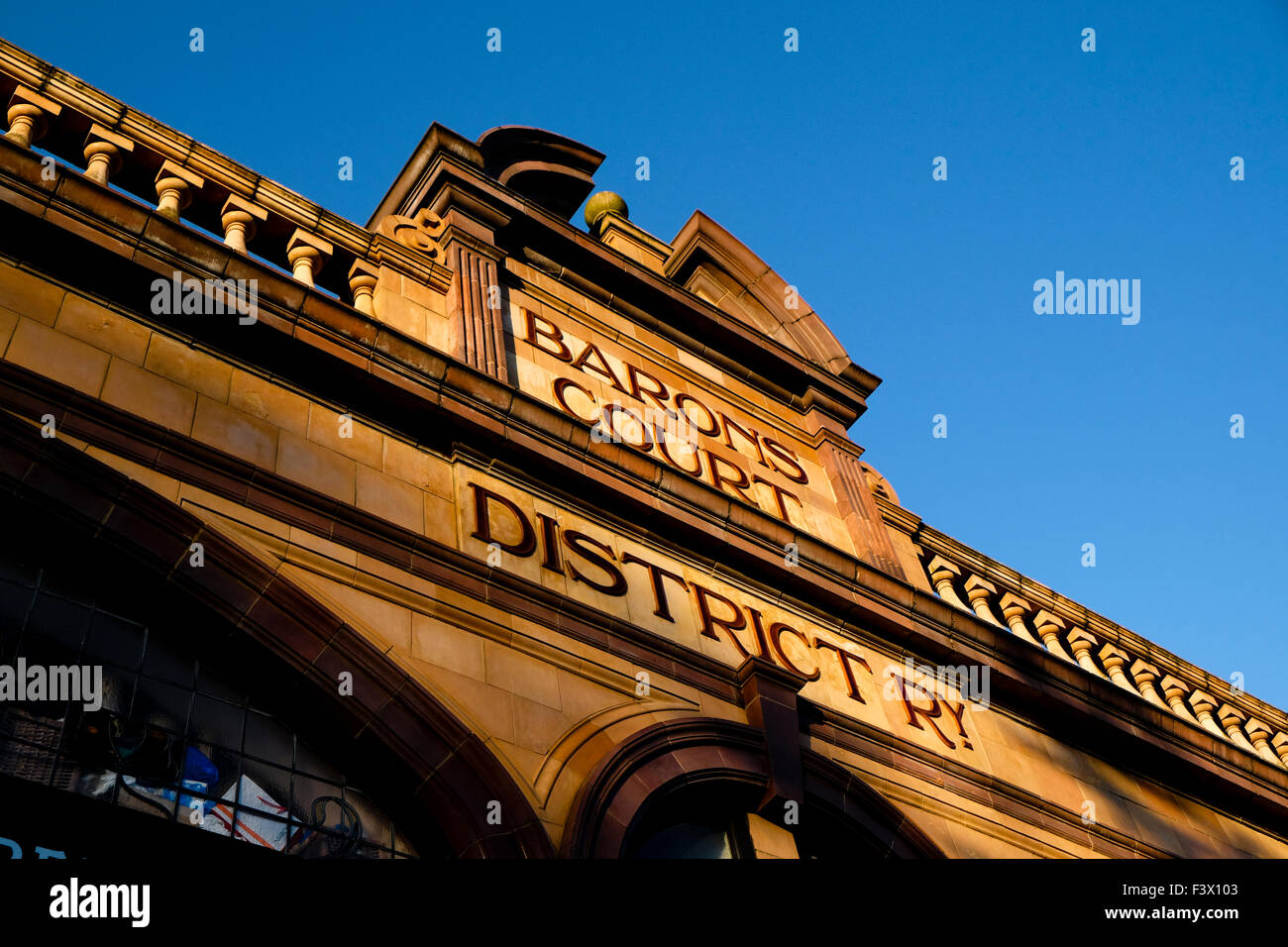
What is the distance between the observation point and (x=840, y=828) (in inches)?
381

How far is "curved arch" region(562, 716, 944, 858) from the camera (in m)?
7.97

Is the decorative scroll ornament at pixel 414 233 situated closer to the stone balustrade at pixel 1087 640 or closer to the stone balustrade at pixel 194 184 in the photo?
the stone balustrade at pixel 194 184

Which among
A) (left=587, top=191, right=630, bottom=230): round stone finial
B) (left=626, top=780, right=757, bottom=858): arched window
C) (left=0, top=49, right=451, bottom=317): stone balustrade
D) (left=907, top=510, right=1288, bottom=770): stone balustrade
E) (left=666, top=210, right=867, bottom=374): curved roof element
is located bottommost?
(left=626, top=780, right=757, bottom=858): arched window

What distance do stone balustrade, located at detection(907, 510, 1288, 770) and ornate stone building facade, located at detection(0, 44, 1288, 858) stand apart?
0.05 m

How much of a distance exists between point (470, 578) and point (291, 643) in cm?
153

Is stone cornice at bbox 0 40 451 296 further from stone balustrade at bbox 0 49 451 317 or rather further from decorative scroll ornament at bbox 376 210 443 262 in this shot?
decorative scroll ornament at bbox 376 210 443 262

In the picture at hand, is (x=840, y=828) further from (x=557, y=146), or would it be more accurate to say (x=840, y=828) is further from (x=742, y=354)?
(x=557, y=146)

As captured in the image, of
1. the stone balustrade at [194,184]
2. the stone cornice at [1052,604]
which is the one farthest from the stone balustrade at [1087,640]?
the stone balustrade at [194,184]

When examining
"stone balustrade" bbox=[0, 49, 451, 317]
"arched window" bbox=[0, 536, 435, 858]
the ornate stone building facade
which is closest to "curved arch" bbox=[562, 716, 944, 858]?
the ornate stone building facade

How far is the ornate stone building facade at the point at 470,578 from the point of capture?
294 inches

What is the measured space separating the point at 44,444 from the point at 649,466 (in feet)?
15.6

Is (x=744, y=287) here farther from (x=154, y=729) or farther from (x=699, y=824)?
(x=154, y=729)

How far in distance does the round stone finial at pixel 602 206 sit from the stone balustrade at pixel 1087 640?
5403 mm
